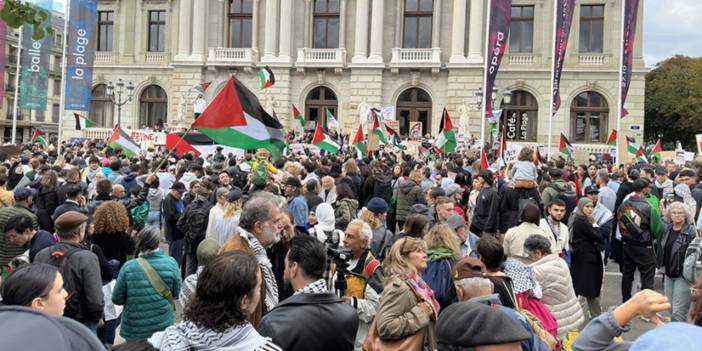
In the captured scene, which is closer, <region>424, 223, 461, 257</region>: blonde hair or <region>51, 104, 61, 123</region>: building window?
<region>424, 223, 461, 257</region>: blonde hair

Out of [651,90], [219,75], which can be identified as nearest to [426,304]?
[219,75]

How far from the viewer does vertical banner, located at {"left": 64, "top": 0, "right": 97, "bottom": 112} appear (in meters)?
22.0

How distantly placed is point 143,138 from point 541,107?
22.7 metres

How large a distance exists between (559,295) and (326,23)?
36.8 meters

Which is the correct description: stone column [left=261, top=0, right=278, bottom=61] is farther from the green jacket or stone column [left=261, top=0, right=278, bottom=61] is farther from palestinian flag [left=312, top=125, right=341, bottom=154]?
the green jacket

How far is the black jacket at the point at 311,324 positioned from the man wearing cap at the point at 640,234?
6383 millimetres

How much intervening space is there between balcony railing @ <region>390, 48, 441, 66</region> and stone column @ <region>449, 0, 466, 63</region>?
0.96 m

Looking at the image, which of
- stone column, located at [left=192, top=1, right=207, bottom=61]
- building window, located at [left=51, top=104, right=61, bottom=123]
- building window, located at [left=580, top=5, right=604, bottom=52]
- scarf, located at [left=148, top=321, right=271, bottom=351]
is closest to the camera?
scarf, located at [left=148, top=321, right=271, bottom=351]

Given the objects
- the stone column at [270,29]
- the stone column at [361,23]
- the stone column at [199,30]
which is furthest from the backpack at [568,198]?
the stone column at [199,30]

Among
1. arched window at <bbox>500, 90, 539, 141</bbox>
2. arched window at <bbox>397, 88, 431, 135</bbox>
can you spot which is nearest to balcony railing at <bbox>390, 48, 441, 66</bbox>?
arched window at <bbox>397, 88, 431, 135</bbox>

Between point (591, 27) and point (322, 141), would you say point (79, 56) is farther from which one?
point (591, 27)

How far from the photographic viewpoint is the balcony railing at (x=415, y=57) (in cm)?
3781

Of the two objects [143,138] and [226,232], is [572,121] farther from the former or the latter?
[226,232]

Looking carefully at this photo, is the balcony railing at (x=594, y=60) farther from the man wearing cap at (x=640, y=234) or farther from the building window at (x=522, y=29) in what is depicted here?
the man wearing cap at (x=640, y=234)
